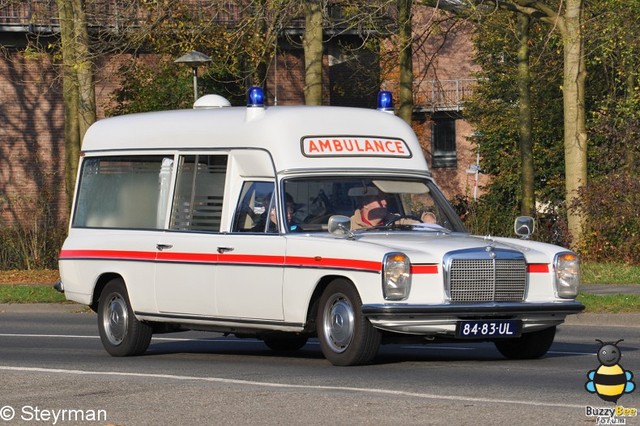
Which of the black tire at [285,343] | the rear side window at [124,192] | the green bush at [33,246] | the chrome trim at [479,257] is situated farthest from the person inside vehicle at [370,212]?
the green bush at [33,246]

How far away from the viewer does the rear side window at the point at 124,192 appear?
1575cm

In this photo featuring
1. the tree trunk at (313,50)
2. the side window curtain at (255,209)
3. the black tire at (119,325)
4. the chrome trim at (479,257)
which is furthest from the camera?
the tree trunk at (313,50)

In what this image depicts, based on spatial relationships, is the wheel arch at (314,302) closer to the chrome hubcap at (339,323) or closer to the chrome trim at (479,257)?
the chrome hubcap at (339,323)

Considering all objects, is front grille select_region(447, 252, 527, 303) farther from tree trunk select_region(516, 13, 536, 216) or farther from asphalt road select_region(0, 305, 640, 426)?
tree trunk select_region(516, 13, 536, 216)

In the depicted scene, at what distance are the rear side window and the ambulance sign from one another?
185cm

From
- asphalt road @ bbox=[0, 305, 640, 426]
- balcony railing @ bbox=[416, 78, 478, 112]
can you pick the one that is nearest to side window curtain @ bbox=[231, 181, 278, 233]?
asphalt road @ bbox=[0, 305, 640, 426]

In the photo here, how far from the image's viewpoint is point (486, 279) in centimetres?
1317

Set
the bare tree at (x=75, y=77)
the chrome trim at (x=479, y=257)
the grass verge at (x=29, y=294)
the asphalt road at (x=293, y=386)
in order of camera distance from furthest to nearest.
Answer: the bare tree at (x=75, y=77)
the grass verge at (x=29, y=294)
the chrome trim at (x=479, y=257)
the asphalt road at (x=293, y=386)

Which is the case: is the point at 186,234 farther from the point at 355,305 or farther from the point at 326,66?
the point at 326,66

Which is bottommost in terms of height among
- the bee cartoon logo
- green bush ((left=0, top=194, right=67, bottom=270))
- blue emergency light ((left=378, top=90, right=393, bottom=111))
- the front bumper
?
green bush ((left=0, top=194, right=67, bottom=270))

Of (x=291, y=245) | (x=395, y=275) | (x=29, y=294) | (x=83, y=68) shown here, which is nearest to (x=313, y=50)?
(x=83, y=68)

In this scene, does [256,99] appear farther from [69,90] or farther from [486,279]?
[69,90]

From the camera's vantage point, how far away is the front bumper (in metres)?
12.8

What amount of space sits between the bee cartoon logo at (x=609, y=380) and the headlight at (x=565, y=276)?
2.38 m
